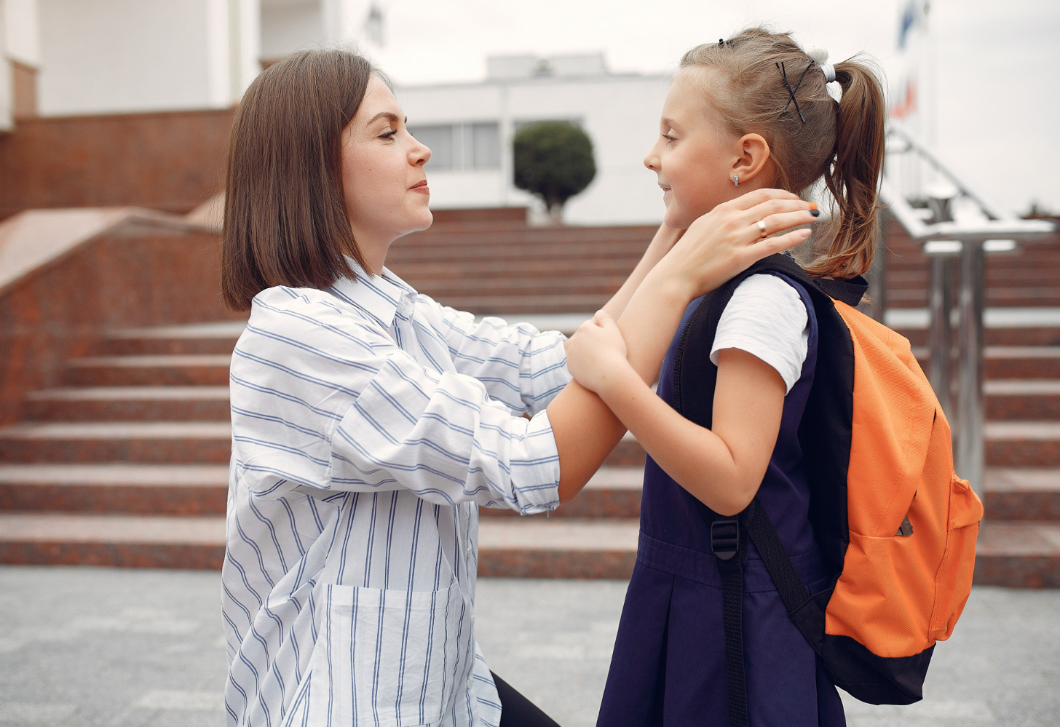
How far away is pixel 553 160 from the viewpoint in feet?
41.7

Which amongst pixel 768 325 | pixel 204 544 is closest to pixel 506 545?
pixel 204 544

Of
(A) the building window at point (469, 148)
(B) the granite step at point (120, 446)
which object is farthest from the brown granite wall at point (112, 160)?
(A) the building window at point (469, 148)

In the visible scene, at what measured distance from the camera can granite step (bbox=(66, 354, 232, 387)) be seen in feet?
16.4

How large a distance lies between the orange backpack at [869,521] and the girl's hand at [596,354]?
0.14 m

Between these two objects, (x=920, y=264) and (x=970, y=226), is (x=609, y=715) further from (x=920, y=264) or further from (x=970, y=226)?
(x=920, y=264)

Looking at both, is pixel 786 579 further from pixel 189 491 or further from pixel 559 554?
pixel 189 491

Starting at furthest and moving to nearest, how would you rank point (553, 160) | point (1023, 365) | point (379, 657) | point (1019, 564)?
1. point (553, 160)
2. point (1023, 365)
3. point (1019, 564)
4. point (379, 657)

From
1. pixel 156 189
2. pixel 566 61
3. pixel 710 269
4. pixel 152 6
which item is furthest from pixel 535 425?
pixel 566 61

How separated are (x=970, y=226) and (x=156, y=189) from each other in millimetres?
8581

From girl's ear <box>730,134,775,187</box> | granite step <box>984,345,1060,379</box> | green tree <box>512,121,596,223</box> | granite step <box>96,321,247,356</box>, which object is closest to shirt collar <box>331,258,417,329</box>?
girl's ear <box>730,134,775,187</box>

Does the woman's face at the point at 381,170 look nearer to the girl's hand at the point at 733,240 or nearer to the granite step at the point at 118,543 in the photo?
the girl's hand at the point at 733,240

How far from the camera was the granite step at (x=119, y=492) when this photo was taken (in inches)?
157

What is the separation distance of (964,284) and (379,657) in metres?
3.21

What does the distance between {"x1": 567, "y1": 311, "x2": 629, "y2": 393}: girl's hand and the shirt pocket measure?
396 millimetres
